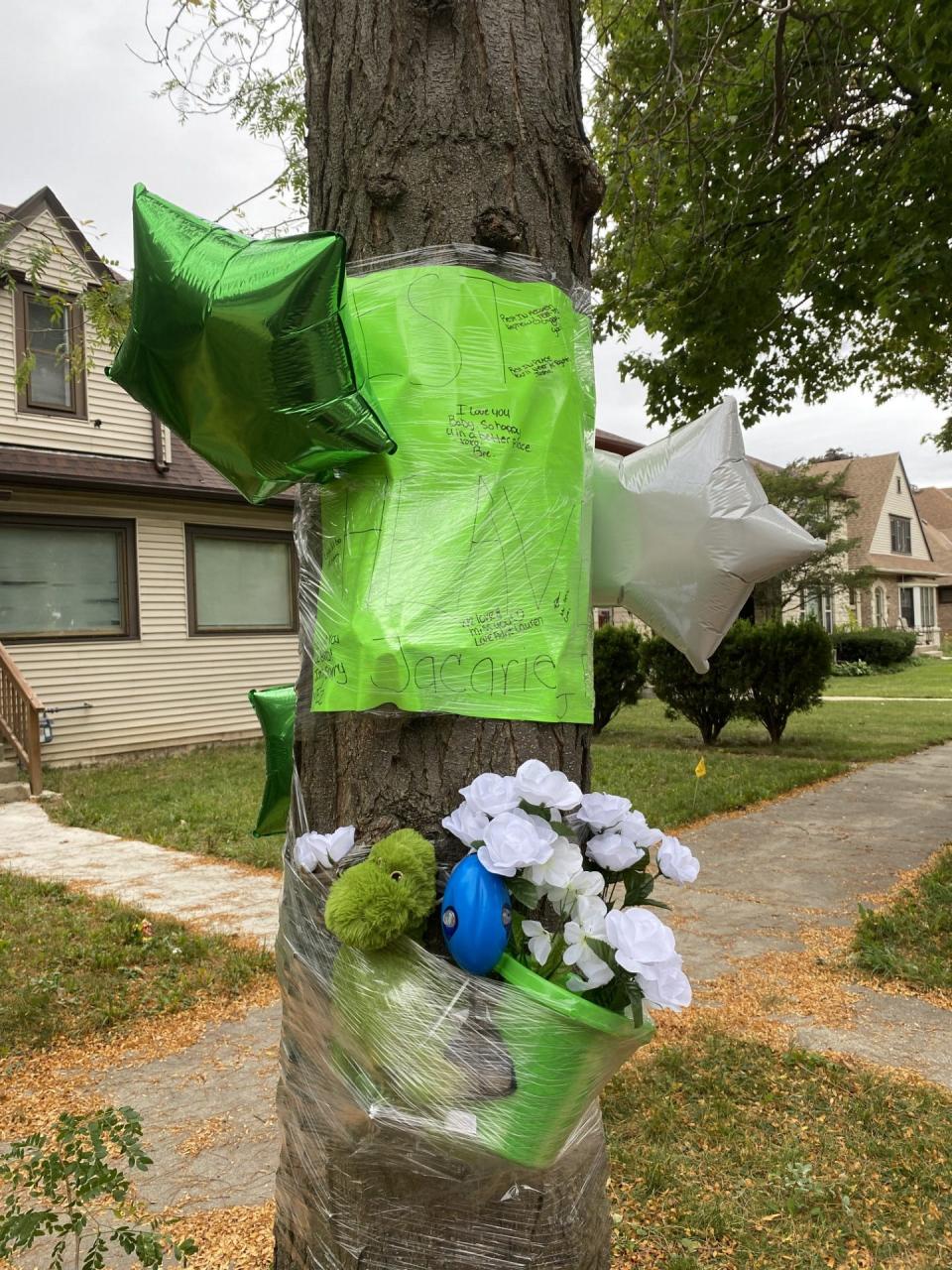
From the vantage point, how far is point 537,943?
3.91 ft

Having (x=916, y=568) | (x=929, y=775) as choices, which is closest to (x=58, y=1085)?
(x=929, y=775)

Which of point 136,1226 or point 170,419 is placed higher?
point 170,419

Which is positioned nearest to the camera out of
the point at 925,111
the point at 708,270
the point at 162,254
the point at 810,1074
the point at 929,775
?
the point at 162,254

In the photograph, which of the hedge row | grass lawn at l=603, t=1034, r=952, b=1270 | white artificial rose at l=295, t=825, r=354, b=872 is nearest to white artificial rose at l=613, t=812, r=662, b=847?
white artificial rose at l=295, t=825, r=354, b=872

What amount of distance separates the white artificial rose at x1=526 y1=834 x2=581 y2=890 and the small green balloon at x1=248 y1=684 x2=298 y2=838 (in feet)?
2.37

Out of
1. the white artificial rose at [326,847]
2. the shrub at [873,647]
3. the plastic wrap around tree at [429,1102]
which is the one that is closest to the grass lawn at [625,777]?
the plastic wrap around tree at [429,1102]

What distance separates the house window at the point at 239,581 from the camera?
12672mm

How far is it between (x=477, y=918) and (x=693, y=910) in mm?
4429

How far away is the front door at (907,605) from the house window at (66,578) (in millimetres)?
33865

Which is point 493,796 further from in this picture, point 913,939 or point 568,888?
point 913,939

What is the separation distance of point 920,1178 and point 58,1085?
2836mm

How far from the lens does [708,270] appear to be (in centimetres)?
688

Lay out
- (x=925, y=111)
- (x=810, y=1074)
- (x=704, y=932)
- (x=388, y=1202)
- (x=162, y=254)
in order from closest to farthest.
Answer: (x=162, y=254), (x=388, y=1202), (x=810, y=1074), (x=704, y=932), (x=925, y=111)

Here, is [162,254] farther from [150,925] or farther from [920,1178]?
[150,925]
